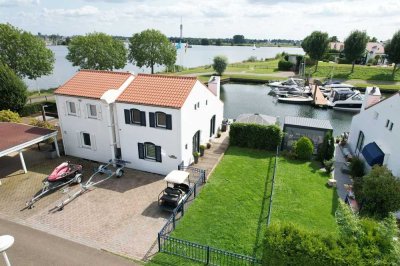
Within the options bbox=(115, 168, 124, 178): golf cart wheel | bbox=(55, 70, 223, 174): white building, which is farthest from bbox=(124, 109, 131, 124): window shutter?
bbox=(115, 168, 124, 178): golf cart wheel

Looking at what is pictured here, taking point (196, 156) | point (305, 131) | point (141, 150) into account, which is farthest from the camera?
point (305, 131)

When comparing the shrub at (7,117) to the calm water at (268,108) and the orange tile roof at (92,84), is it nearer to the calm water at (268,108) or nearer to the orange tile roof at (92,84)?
the orange tile roof at (92,84)

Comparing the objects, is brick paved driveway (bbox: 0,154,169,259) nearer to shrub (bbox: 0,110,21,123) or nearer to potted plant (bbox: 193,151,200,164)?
potted plant (bbox: 193,151,200,164)

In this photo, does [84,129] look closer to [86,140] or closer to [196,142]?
[86,140]

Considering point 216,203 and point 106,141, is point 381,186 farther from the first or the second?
point 106,141

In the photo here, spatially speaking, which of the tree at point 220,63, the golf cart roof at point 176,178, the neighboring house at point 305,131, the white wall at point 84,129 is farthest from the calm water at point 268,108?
the golf cart roof at point 176,178

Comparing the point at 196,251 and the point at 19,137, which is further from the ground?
the point at 19,137

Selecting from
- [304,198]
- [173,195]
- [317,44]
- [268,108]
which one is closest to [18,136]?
[173,195]
